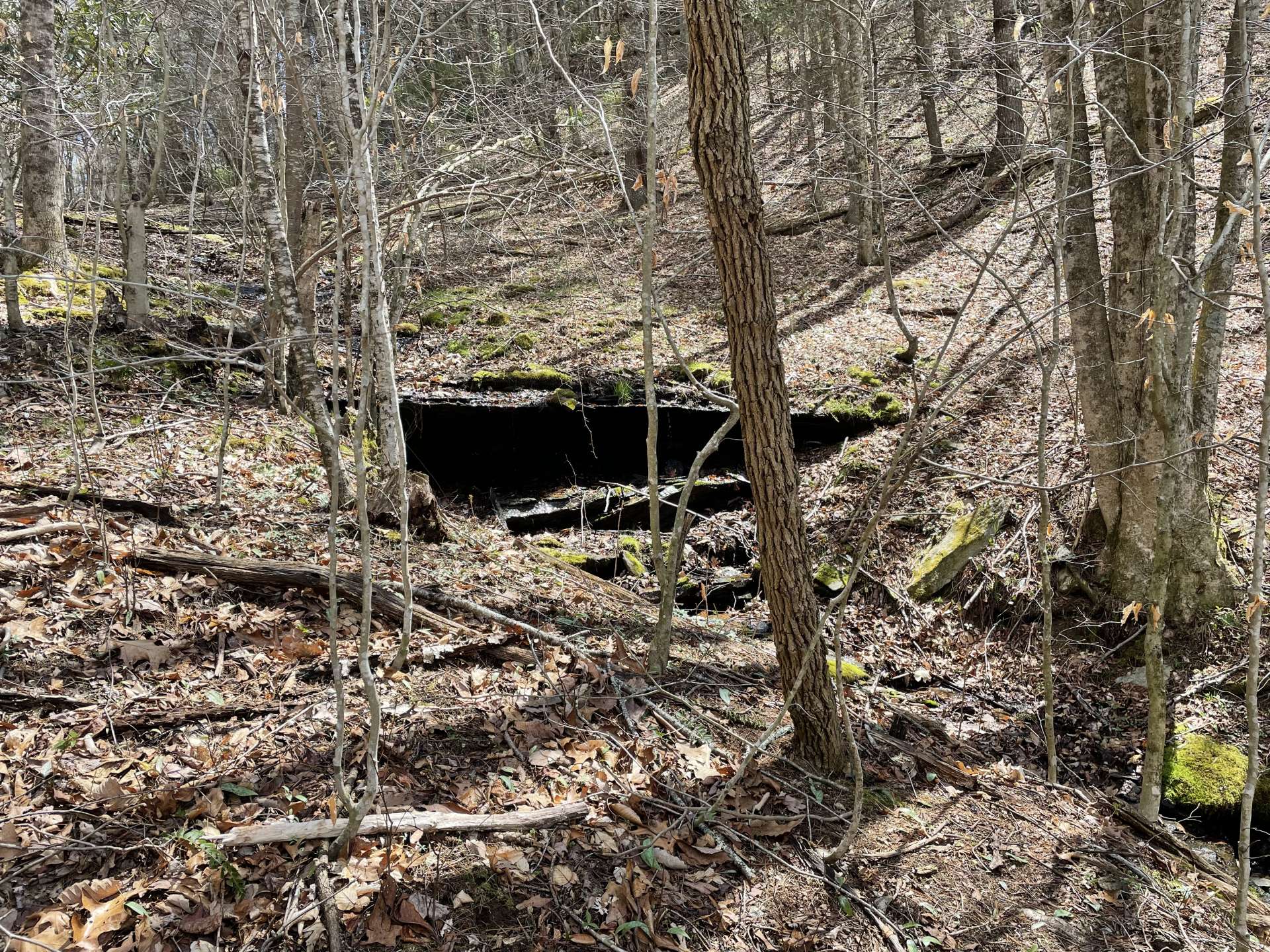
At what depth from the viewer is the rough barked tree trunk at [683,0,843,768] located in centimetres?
346

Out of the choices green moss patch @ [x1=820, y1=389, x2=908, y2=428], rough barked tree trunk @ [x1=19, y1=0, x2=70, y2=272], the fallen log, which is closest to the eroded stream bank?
green moss patch @ [x1=820, y1=389, x2=908, y2=428]

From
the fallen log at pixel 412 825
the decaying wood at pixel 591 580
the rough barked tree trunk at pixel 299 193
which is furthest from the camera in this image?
the rough barked tree trunk at pixel 299 193

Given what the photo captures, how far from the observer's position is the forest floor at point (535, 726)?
2930 mm

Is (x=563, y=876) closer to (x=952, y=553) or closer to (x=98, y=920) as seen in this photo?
(x=98, y=920)

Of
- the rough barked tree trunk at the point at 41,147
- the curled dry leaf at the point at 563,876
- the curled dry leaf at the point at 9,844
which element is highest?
the rough barked tree trunk at the point at 41,147

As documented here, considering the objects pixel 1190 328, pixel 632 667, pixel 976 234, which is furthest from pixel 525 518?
pixel 976 234

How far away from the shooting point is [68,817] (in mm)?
2885

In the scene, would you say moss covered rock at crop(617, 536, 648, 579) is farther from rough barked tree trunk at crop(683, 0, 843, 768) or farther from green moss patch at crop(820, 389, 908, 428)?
rough barked tree trunk at crop(683, 0, 843, 768)

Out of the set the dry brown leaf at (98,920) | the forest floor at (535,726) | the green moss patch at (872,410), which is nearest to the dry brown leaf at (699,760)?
the forest floor at (535,726)

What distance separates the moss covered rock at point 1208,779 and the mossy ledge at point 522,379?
7.29 m

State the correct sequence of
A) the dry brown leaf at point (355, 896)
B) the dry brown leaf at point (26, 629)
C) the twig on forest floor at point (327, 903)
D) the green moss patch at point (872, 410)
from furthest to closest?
the green moss patch at point (872, 410)
the dry brown leaf at point (26, 629)
the dry brown leaf at point (355, 896)
the twig on forest floor at point (327, 903)

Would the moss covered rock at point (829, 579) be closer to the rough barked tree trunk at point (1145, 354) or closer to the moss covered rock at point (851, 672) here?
the moss covered rock at point (851, 672)

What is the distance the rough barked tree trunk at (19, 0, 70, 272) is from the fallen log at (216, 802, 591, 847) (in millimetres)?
5856

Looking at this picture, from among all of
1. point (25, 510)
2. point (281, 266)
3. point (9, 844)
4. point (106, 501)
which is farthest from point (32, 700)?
point (281, 266)
